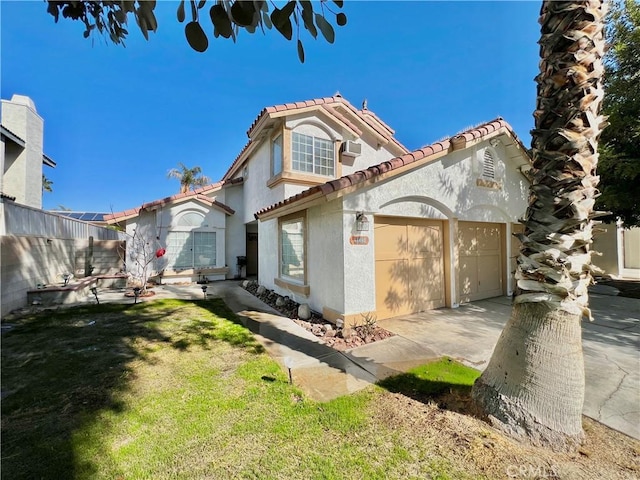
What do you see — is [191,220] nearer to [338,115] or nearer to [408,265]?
[338,115]

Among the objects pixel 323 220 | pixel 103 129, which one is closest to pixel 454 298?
pixel 323 220

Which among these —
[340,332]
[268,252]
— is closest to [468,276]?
[340,332]

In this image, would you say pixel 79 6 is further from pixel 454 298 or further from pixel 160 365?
pixel 454 298

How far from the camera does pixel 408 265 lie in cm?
841

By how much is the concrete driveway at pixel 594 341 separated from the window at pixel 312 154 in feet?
24.0

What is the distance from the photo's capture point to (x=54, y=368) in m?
5.19

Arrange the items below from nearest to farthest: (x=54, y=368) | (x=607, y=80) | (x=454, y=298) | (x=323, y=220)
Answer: (x=54, y=368) < (x=323, y=220) < (x=454, y=298) < (x=607, y=80)

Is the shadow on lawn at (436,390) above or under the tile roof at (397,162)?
under

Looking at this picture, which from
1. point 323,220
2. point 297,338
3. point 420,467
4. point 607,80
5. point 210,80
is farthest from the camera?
point 210,80

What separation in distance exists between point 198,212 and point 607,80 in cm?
2076

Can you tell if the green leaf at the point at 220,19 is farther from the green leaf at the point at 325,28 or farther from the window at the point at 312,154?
the window at the point at 312,154

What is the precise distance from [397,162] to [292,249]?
16.4 ft

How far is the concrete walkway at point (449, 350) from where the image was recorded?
4.20m

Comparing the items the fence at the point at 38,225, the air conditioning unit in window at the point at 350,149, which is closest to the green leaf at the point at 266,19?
the fence at the point at 38,225
